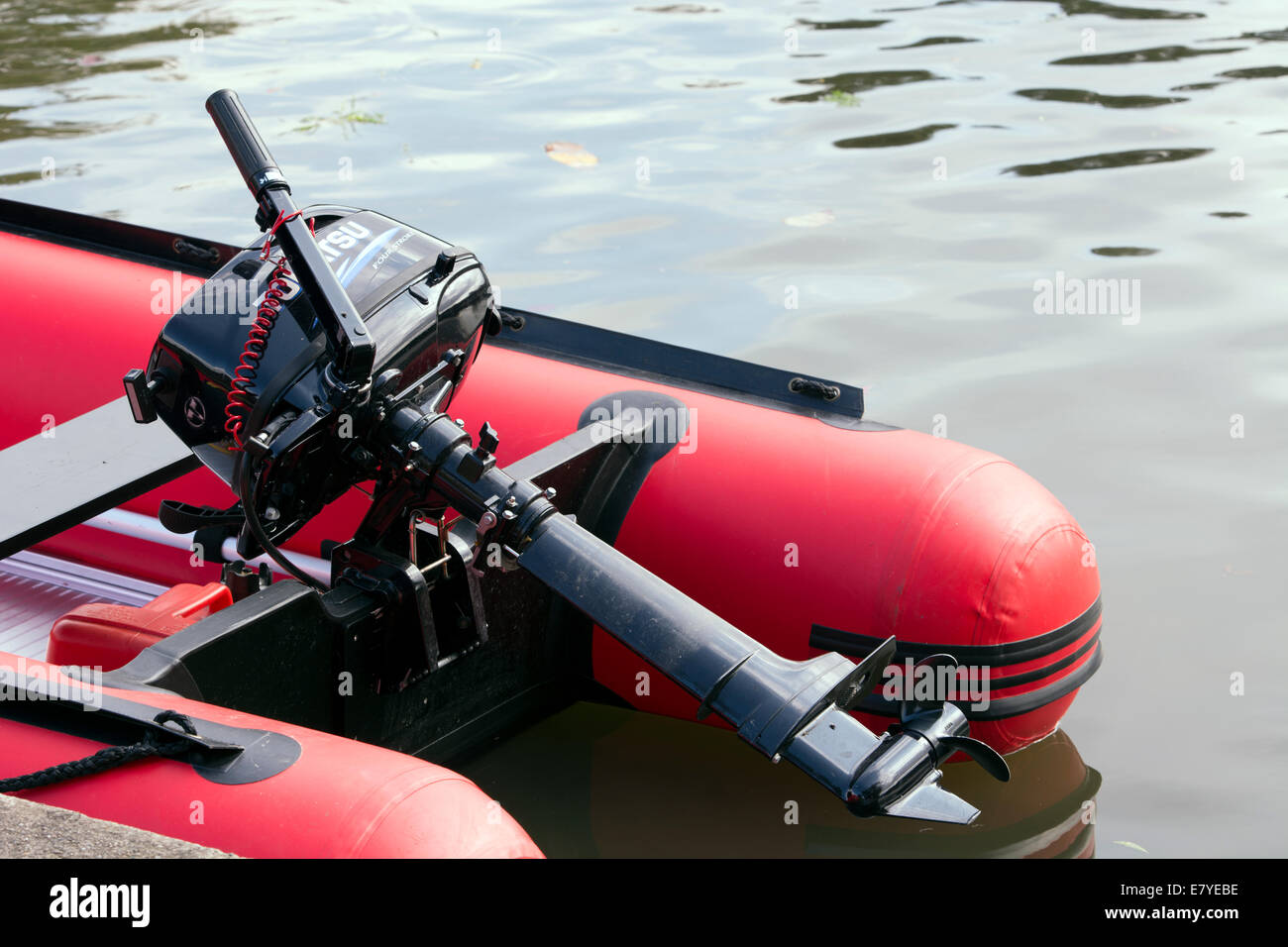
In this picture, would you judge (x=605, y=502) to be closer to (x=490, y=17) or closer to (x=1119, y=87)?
(x=1119, y=87)

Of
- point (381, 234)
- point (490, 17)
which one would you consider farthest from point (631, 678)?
point (490, 17)

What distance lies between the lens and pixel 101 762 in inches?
72.0

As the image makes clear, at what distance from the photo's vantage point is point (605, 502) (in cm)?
275

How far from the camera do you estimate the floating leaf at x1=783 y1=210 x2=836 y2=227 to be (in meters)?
5.77

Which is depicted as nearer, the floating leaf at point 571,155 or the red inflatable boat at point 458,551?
the red inflatable boat at point 458,551

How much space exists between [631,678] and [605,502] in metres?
0.35

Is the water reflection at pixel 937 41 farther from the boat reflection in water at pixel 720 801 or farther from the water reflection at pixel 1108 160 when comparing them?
the boat reflection in water at pixel 720 801

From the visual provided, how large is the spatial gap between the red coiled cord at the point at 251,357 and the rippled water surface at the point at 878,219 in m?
1.07

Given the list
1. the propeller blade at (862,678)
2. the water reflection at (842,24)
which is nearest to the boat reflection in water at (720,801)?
the propeller blade at (862,678)

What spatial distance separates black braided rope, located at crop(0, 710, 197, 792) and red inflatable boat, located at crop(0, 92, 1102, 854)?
0.08 feet

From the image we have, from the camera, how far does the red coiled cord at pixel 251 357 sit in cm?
197

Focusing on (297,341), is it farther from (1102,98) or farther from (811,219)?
(1102,98)
